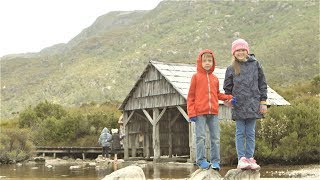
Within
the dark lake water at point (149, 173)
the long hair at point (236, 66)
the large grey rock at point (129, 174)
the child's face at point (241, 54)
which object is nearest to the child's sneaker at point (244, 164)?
the long hair at point (236, 66)

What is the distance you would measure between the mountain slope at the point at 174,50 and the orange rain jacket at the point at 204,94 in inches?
2177

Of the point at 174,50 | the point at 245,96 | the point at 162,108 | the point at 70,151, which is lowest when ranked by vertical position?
the point at 70,151

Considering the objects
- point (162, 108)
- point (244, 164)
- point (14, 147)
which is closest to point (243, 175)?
point (244, 164)

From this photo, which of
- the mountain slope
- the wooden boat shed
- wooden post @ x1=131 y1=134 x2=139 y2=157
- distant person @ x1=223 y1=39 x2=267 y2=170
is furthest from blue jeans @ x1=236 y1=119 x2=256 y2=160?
the mountain slope

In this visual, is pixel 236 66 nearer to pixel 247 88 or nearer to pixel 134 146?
pixel 247 88

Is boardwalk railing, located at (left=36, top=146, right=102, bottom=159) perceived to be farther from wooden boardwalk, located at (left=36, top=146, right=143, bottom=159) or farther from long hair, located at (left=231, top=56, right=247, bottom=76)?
long hair, located at (left=231, top=56, right=247, bottom=76)

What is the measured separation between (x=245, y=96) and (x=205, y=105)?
0.72 m

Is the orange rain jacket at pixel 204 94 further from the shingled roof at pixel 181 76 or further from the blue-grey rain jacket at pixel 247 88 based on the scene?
the shingled roof at pixel 181 76

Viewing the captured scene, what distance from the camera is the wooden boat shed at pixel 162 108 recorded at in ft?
82.2

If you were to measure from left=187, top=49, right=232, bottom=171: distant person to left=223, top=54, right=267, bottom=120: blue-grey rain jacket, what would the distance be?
22 cm

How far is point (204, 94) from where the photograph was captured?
944 centimetres

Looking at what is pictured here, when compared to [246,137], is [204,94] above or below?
above

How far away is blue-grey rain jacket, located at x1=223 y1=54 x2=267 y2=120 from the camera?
9086 mm

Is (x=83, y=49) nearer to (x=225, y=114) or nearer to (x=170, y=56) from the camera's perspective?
(x=170, y=56)
